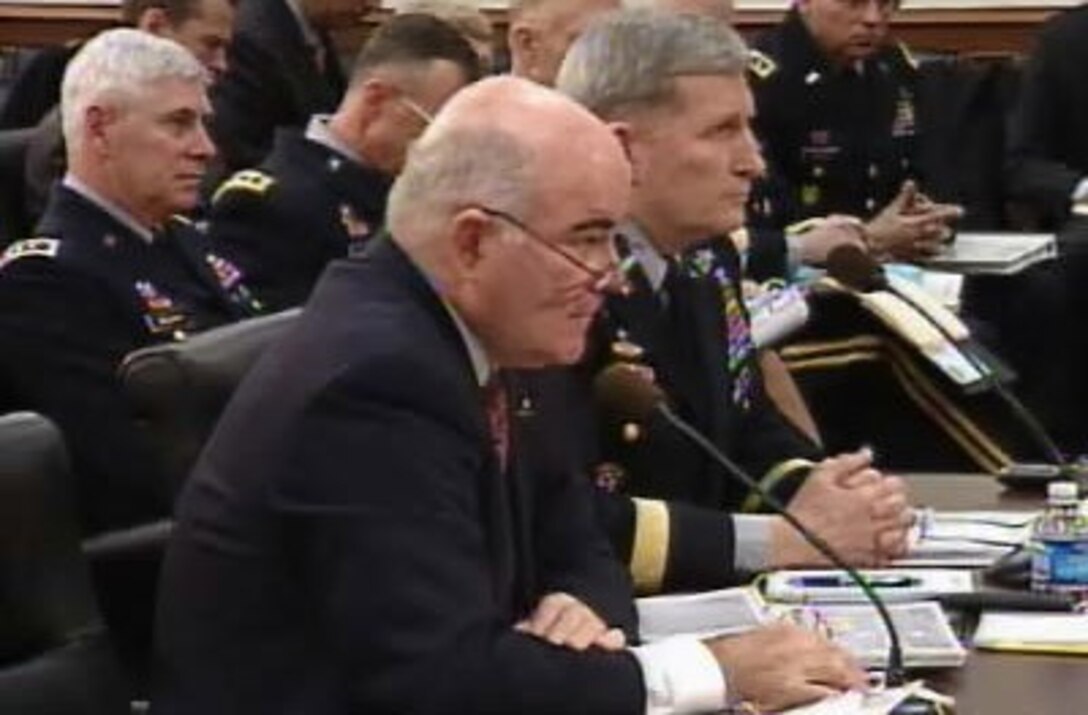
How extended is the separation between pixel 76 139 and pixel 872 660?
1938 millimetres

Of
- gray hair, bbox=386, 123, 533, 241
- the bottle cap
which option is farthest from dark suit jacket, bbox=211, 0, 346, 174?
gray hair, bbox=386, 123, 533, 241

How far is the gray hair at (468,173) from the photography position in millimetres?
2043

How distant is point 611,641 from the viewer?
7.06 ft

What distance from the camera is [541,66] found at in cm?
437

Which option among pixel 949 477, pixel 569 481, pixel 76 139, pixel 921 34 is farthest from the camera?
pixel 921 34

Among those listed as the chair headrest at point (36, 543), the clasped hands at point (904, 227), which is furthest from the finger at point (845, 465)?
the clasped hands at point (904, 227)

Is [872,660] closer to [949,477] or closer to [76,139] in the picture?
[949,477]

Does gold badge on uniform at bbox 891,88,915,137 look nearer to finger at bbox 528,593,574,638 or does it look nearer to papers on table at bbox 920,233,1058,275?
papers on table at bbox 920,233,1058,275

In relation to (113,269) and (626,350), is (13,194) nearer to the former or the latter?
(113,269)

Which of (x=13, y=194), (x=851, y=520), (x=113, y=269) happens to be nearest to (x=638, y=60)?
(x=851, y=520)

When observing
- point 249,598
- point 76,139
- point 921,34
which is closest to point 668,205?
point 249,598

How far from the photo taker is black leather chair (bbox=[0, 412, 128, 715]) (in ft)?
6.86

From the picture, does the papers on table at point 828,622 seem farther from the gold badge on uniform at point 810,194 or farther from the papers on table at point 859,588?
the gold badge on uniform at point 810,194

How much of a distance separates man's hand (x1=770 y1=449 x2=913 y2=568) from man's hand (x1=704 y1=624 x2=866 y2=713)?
502 millimetres
